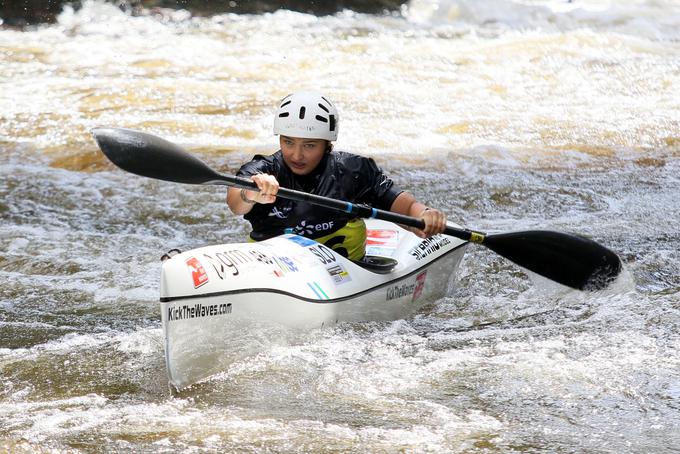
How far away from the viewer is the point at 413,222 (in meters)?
4.66

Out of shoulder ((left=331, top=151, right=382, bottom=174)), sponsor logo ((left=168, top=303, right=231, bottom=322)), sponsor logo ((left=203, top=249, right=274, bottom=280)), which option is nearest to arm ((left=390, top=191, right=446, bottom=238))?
shoulder ((left=331, top=151, right=382, bottom=174))

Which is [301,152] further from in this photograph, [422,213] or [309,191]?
[422,213]

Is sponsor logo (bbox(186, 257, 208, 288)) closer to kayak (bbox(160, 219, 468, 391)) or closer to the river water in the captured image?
kayak (bbox(160, 219, 468, 391))

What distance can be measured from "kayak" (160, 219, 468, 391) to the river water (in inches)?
4.2

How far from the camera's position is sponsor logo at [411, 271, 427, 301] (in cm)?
506

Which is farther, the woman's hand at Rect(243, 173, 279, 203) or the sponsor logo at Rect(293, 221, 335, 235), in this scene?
the sponsor logo at Rect(293, 221, 335, 235)

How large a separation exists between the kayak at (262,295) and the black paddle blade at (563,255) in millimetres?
467

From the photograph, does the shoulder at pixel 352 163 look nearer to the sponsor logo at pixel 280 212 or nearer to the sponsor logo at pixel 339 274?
the sponsor logo at pixel 280 212

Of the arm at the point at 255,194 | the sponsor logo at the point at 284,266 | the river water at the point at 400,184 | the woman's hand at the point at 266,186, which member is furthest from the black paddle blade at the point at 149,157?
the river water at the point at 400,184

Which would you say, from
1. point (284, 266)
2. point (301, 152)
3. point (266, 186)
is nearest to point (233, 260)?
point (284, 266)

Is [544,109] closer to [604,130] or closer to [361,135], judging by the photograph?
[604,130]

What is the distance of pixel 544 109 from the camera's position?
10664 millimetres

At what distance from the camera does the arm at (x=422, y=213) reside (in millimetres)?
4672

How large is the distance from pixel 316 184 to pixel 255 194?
484 mm
